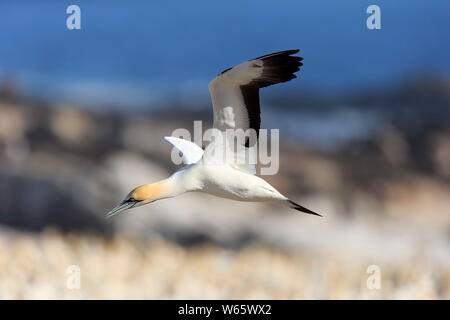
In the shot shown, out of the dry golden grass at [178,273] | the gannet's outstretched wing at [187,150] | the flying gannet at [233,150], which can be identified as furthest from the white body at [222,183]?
the dry golden grass at [178,273]

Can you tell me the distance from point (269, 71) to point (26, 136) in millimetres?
7087

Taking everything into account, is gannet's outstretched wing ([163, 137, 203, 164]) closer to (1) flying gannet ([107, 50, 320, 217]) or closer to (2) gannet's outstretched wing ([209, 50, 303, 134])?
(1) flying gannet ([107, 50, 320, 217])

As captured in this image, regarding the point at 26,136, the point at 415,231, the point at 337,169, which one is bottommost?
the point at 415,231

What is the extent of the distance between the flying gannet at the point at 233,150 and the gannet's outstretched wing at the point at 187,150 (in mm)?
101

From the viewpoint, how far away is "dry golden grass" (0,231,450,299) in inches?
222

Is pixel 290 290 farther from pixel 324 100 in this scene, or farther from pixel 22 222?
pixel 324 100

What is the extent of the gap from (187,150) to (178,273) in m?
3.67

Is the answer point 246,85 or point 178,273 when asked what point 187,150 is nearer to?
point 246,85

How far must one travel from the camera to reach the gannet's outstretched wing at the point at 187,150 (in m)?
2.73

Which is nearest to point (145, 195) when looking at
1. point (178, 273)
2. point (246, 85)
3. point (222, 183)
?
point (222, 183)

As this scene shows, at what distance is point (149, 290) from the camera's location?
5664 millimetres

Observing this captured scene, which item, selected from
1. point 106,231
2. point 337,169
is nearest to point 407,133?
point 337,169

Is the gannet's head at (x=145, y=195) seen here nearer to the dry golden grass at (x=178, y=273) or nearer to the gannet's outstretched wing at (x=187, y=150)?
the gannet's outstretched wing at (x=187, y=150)

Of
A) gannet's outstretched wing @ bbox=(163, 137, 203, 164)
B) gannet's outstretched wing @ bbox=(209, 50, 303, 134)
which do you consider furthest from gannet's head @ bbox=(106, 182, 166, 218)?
gannet's outstretched wing @ bbox=(209, 50, 303, 134)
